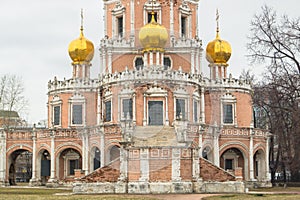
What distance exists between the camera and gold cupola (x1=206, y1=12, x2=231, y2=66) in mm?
55344

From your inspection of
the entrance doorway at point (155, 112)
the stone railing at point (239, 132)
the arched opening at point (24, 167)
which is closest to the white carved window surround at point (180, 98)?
the entrance doorway at point (155, 112)

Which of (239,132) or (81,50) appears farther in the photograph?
(81,50)

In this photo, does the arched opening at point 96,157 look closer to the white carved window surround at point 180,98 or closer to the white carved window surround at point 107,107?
the white carved window surround at point 107,107

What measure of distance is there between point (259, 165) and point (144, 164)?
22948mm

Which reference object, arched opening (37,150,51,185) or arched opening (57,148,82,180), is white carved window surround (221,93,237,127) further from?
arched opening (37,150,51,185)

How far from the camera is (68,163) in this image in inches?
2071

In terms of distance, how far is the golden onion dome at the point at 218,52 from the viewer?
5534cm

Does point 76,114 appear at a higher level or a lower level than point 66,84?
lower

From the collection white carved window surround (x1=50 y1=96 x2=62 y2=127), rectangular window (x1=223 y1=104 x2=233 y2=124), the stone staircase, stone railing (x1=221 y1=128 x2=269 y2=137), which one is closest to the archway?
white carved window surround (x1=50 y1=96 x2=62 y2=127)

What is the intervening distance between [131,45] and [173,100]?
8851 mm

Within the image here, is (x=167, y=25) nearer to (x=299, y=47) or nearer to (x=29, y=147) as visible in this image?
(x=29, y=147)

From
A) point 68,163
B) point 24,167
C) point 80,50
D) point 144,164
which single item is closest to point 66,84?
point 80,50

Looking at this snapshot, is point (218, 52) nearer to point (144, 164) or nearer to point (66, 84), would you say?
point (66, 84)

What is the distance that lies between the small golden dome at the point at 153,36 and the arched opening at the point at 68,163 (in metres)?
12.1
